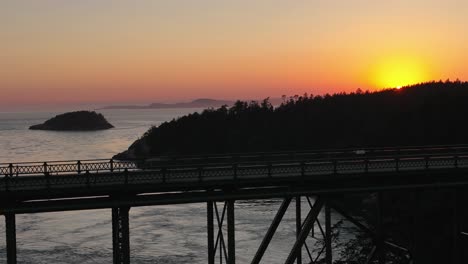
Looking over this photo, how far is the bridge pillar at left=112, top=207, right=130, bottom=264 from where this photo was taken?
22.0 meters

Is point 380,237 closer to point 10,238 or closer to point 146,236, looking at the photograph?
point 10,238

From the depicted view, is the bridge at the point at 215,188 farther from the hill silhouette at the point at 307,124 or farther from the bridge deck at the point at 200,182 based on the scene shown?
the hill silhouette at the point at 307,124

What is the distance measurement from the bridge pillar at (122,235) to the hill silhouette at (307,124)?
303 feet

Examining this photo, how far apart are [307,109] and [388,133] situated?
52507 millimetres

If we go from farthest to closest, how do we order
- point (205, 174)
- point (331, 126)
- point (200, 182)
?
point (331, 126), point (205, 174), point (200, 182)

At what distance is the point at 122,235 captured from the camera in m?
22.1

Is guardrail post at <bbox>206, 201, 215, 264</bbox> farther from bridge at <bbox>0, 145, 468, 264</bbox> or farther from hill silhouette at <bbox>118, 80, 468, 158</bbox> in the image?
hill silhouette at <bbox>118, 80, 468, 158</bbox>

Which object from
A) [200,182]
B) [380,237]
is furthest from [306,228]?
[380,237]

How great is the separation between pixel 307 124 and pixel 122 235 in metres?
134

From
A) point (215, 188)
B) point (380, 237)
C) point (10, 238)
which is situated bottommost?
point (380, 237)

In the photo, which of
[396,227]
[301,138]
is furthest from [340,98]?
[396,227]

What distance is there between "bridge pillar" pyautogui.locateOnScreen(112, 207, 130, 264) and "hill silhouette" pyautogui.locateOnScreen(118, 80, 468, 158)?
92.5 meters

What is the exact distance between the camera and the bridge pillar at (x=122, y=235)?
2195 centimetres

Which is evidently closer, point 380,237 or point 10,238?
point 10,238
